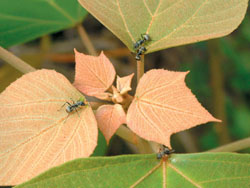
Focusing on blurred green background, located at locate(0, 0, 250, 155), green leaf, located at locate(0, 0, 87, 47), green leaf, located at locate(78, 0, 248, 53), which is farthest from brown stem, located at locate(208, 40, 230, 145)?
green leaf, located at locate(78, 0, 248, 53)

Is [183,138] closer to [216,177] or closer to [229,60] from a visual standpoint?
[229,60]

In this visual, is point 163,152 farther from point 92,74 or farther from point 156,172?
point 92,74

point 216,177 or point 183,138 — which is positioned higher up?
point 183,138

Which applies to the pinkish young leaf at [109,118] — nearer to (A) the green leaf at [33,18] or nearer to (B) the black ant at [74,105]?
(B) the black ant at [74,105]

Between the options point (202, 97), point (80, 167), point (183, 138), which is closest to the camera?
point (80, 167)

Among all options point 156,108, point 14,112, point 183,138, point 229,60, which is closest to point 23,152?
point 14,112

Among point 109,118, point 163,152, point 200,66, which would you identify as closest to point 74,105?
point 109,118

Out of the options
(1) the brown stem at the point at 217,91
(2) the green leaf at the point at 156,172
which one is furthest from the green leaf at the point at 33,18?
(1) the brown stem at the point at 217,91
